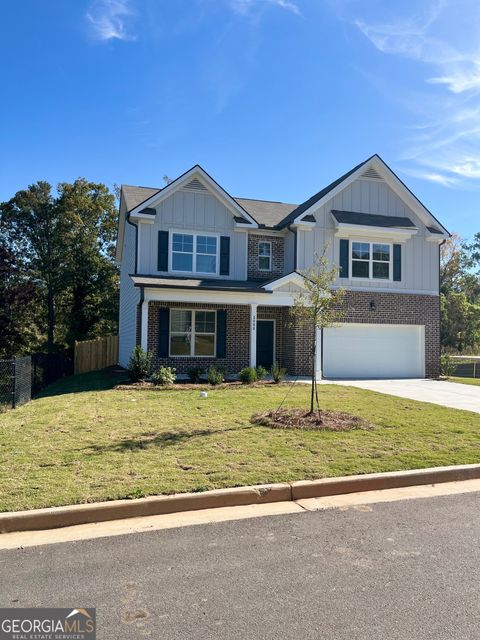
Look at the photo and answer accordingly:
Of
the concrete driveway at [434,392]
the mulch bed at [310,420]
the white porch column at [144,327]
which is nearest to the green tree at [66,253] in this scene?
the white porch column at [144,327]

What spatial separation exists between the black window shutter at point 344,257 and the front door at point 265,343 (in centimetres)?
337

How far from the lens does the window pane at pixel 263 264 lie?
19.1m

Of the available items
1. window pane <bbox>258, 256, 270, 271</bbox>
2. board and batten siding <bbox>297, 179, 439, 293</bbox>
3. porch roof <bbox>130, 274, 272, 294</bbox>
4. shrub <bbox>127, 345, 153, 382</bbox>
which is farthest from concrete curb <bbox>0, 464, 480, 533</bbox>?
window pane <bbox>258, 256, 270, 271</bbox>

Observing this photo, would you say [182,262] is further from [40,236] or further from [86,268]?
[40,236]

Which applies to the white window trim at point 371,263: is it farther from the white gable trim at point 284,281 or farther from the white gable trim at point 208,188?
the white gable trim at point 208,188

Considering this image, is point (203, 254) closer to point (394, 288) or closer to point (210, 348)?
point (210, 348)

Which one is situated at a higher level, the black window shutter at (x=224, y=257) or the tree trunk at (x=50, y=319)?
the black window shutter at (x=224, y=257)

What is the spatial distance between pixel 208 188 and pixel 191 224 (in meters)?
1.60

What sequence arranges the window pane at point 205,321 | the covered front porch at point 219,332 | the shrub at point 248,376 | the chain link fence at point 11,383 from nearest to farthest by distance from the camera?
the chain link fence at point 11,383
the shrub at point 248,376
the covered front porch at point 219,332
the window pane at point 205,321

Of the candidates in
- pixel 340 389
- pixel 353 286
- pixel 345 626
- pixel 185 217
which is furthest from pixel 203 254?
pixel 345 626

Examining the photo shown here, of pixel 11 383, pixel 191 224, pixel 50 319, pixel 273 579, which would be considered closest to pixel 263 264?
pixel 191 224

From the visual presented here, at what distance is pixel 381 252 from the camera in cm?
1920

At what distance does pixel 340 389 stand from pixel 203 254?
7.50 meters

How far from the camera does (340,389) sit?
14031mm
